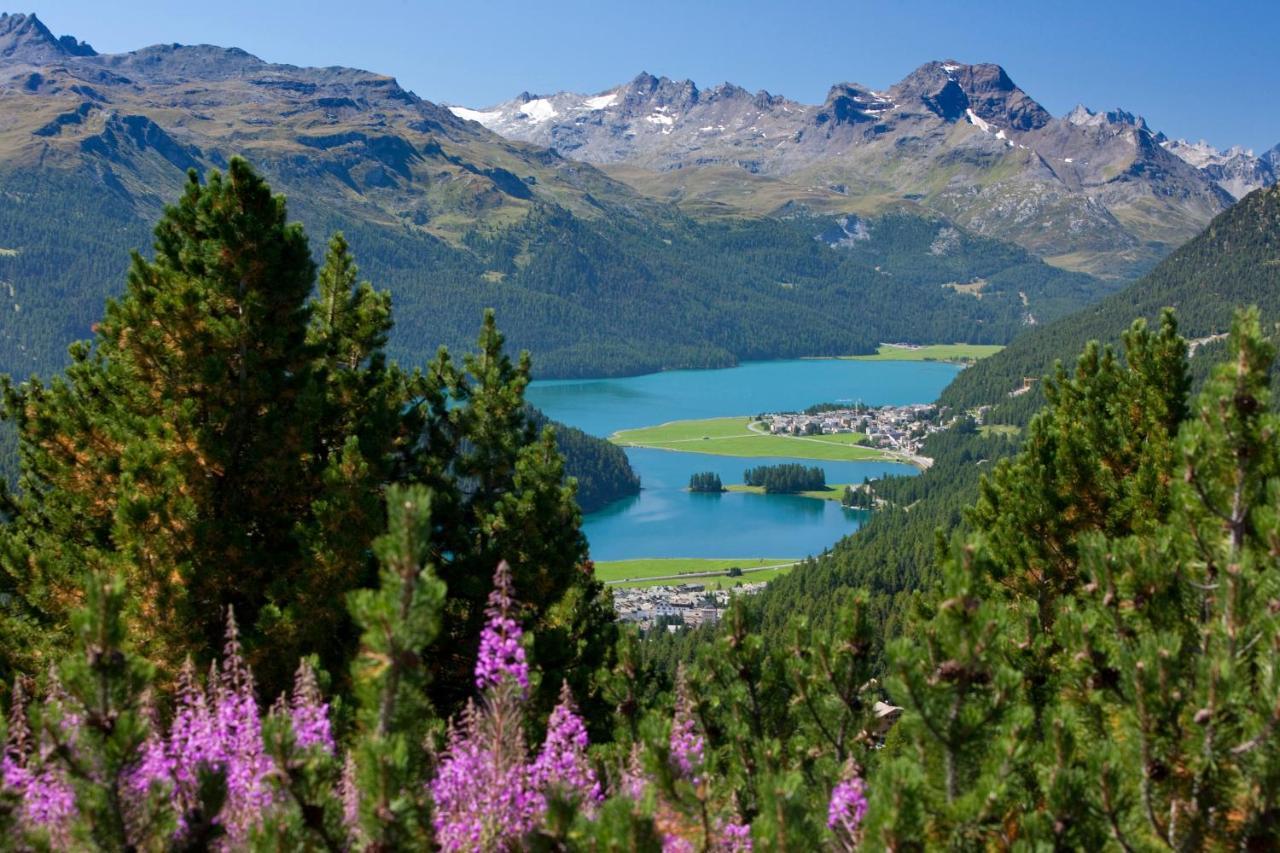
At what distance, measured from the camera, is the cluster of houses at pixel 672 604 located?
265 feet

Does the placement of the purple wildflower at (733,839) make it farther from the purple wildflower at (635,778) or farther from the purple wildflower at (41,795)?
the purple wildflower at (41,795)

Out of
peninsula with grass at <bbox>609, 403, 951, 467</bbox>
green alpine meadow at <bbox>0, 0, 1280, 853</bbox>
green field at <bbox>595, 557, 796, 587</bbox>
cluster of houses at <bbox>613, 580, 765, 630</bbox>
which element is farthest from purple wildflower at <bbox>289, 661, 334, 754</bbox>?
peninsula with grass at <bbox>609, 403, 951, 467</bbox>

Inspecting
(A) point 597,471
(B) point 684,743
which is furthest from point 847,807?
(A) point 597,471

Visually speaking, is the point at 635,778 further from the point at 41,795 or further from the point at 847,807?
the point at 41,795

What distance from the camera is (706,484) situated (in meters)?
149

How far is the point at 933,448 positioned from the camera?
181750mm

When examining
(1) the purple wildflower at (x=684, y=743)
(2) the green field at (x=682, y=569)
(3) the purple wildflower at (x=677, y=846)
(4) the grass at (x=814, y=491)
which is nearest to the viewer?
(3) the purple wildflower at (x=677, y=846)

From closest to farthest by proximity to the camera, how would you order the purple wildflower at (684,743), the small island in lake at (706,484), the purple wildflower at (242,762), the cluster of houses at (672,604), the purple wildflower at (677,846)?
the purple wildflower at (242,762) → the purple wildflower at (677,846) → the purple wildflower at (684,743) → the cluster of houses at (672,604) → the small island in lake at (706,484)

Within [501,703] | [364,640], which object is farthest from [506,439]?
[364,640]

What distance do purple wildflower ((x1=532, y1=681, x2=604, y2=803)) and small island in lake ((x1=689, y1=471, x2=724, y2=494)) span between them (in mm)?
141770

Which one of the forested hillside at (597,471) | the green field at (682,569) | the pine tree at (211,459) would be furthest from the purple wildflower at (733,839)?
the forested hillside at (597,471)

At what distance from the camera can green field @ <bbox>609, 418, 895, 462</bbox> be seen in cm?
17862

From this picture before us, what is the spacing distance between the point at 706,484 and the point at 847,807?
143 meters

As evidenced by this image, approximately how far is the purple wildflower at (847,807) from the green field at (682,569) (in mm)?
90478
